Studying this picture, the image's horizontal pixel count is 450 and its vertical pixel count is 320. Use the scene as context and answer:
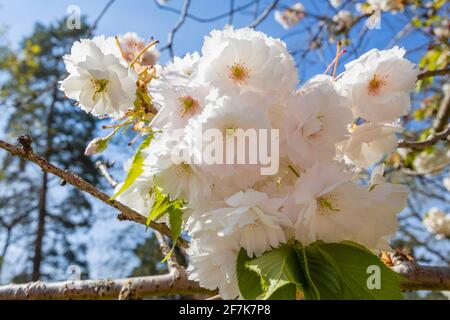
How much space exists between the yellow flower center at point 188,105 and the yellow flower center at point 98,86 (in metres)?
0.18

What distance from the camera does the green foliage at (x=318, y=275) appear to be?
1.69ft

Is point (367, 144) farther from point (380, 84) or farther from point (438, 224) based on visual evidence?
point (438, 224)

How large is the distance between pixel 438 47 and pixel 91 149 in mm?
2906

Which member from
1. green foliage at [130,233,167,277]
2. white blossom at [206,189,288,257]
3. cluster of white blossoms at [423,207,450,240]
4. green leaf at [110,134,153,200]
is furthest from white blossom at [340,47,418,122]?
green foliage at [130,233,167,277]

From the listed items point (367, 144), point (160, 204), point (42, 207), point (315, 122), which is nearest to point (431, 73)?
point (367, 144)

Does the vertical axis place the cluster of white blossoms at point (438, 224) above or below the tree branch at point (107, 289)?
above

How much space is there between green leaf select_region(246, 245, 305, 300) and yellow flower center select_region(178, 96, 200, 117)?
0.79 ft

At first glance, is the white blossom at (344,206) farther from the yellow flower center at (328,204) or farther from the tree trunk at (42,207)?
the tree trunk at (42,207)

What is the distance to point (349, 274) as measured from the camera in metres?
0.55

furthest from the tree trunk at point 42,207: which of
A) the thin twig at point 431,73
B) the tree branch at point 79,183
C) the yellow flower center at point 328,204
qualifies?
the yellow flower center at point 328,204

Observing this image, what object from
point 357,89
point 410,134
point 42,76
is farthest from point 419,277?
point 42,76

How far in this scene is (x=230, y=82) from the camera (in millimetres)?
642

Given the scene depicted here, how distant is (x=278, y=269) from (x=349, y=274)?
0.31ft
